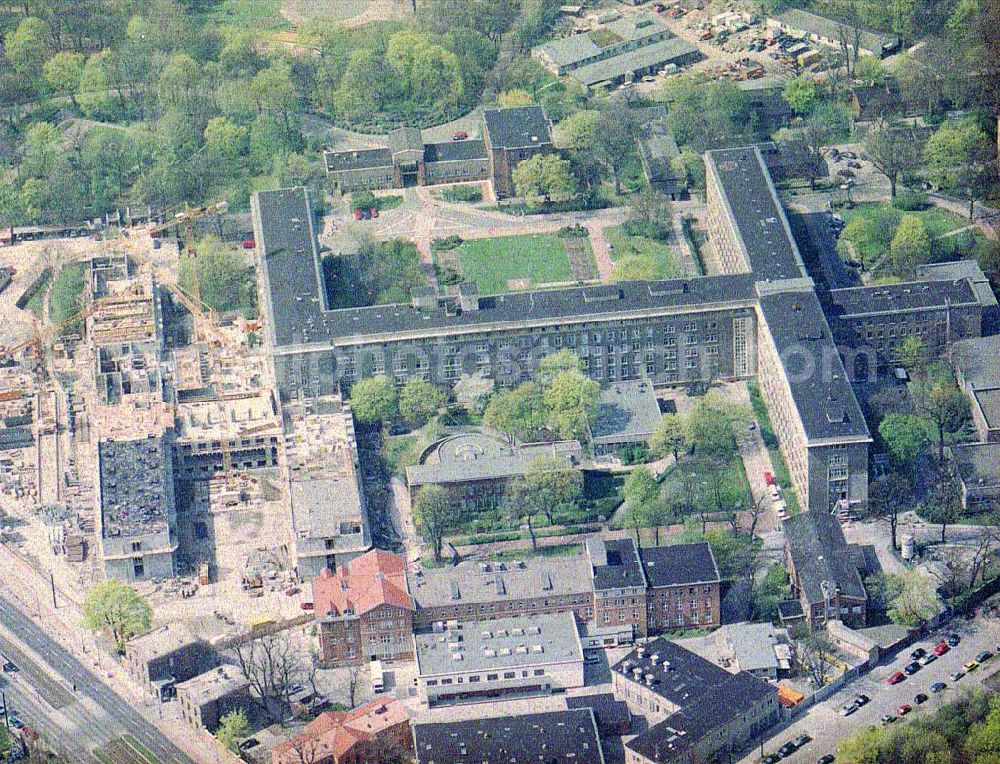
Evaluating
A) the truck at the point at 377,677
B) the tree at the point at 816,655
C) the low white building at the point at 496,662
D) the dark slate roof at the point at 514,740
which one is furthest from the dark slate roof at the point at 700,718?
the truck at the point at 377,677

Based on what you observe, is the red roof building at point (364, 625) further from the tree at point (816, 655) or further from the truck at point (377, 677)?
the tree at point (816, 655)

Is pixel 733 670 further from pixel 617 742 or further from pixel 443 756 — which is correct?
pixel 443 756

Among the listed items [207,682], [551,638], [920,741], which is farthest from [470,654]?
[920,741]

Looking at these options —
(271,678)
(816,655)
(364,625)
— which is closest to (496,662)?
(364,625)

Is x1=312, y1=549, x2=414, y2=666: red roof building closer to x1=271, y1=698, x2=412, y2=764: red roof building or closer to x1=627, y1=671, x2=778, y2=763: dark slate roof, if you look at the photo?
x1=271, y1=698, x2=412, y2=764: red roof building

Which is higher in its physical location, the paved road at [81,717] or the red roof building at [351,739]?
the red roof building at [351,739]

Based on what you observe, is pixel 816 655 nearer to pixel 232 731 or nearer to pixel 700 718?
pixel 700 718
